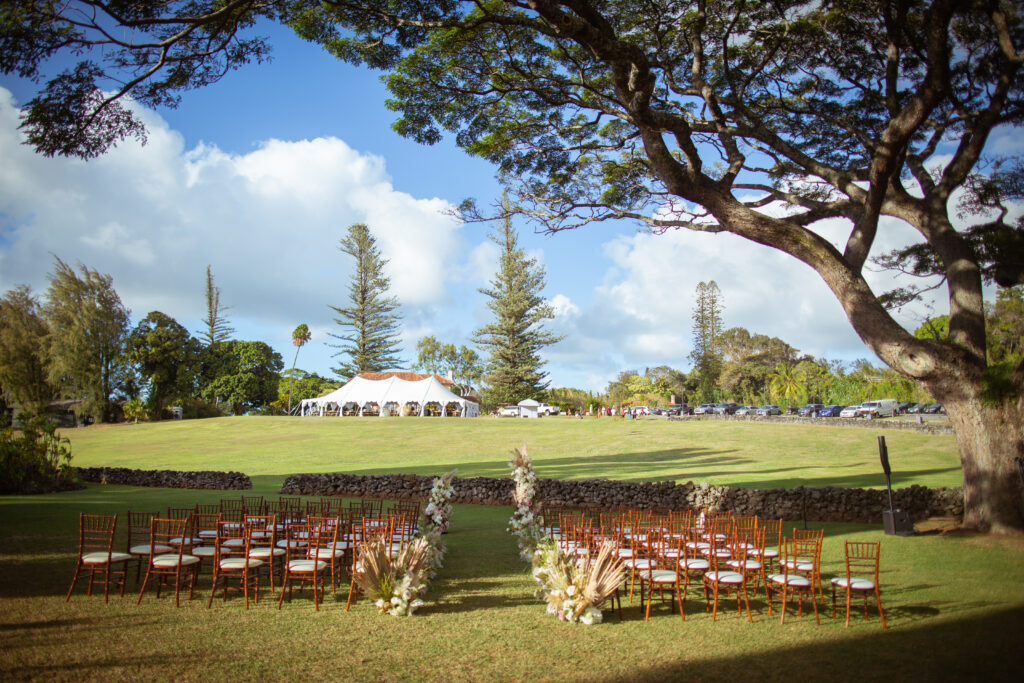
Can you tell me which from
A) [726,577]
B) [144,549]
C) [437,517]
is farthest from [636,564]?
[144,549]

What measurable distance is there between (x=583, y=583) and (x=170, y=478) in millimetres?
17304

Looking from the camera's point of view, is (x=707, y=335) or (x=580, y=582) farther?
(x=707, y=335)

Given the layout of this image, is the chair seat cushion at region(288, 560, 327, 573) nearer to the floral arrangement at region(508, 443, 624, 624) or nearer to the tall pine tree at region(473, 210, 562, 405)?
the floral arrangement at region(508, 443, 624, 624)

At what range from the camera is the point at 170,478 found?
18.2 m

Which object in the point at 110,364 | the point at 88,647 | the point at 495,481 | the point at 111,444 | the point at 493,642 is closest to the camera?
the point at 88,647

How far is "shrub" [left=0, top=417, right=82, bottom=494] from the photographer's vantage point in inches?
540

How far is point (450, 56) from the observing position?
1105 cm

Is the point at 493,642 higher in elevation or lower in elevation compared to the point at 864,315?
lower

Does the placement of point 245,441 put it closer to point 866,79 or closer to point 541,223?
point 541,223

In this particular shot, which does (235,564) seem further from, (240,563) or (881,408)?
(881,408)

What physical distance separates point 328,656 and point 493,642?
134 cm

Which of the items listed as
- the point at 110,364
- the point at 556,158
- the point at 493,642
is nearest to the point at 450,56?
the point at 556,158

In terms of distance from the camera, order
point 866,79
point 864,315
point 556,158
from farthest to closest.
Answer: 1. point 556,158
2. point 866,79
3. point 864,315

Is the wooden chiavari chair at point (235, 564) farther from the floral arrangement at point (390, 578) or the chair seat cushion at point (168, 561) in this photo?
the floral arrangement at point (390, 578)
